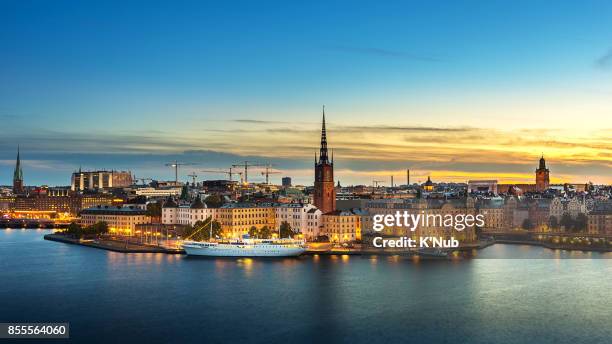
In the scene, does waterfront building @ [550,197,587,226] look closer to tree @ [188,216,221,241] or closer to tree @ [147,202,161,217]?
tree @ [188,216,221,241]

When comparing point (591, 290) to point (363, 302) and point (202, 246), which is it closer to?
point (363, 302)

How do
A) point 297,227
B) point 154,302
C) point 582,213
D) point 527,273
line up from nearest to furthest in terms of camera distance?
point 154,302
point 527,273
point 297,227
point 582,213

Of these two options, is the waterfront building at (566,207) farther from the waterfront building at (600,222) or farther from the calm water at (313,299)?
the calm water at (313,299)

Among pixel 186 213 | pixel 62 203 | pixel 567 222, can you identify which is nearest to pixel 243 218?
pixel 186 213

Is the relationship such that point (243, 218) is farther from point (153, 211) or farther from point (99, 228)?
point (99, 228)

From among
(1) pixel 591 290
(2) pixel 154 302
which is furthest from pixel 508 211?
(2) pixel 154 302
